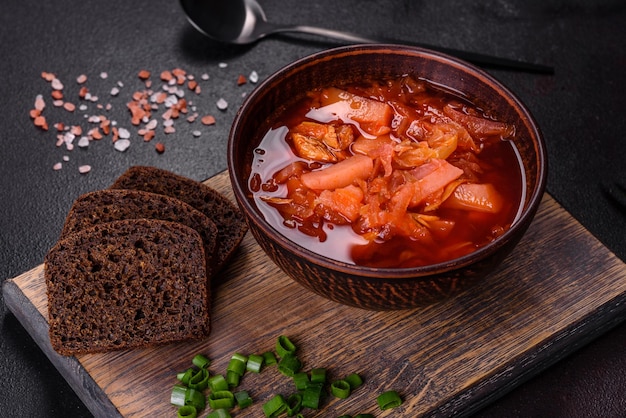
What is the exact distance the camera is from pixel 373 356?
2.91 metres

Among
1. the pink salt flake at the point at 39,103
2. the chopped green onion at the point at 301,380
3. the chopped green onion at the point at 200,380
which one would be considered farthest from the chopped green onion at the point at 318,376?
the pink salt flake at the point at 39,103

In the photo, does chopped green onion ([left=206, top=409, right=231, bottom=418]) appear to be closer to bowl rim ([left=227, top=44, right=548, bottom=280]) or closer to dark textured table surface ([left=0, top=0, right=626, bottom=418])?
bowl rim ([left=227, top=44, right=548, bottom=280])

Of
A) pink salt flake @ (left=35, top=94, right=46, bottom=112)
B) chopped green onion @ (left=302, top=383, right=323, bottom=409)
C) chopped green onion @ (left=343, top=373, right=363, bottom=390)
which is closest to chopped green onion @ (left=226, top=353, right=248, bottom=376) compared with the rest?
chopped green onion @ (left=302, top=383, right=323, bottom=409)

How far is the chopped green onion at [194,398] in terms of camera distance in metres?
2.76

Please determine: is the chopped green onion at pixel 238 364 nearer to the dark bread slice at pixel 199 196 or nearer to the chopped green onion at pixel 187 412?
the chopped green onion at pixel 187 412

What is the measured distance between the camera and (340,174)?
8.98 ft

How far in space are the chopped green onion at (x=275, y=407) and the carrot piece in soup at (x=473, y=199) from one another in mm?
856

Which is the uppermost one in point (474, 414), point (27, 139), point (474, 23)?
point (474, 23)

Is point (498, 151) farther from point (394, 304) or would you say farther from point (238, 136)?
point (238, 136)

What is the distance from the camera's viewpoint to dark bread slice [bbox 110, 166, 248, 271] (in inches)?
124

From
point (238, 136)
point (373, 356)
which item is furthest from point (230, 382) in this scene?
point (238, 136)

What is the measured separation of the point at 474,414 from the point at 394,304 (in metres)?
0.72

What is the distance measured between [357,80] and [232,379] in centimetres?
119

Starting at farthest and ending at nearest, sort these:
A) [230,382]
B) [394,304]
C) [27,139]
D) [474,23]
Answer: [474,23], [27,139], [230,382], [394,304]
